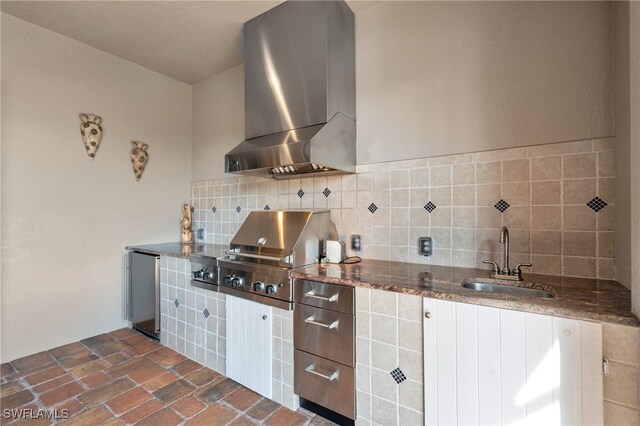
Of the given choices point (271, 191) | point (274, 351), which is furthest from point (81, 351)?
point (271, 191)

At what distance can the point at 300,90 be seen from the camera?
206cm

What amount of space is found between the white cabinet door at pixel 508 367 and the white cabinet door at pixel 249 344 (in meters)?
1.00

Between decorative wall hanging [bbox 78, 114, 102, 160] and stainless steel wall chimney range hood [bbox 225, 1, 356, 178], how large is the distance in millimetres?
1575

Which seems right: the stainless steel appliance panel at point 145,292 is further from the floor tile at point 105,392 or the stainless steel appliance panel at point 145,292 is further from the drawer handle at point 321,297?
the drawer handle at point 321,297

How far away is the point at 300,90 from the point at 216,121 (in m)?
1.67

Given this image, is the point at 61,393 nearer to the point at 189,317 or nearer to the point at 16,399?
the point at 16,399

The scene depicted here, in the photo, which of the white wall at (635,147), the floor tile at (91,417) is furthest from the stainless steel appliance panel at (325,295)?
the floor tile at (91,417)

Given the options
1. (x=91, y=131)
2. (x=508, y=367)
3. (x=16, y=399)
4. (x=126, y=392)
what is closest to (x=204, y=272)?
(x=126, y=392)

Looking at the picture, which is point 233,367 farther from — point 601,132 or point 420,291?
point 601,132

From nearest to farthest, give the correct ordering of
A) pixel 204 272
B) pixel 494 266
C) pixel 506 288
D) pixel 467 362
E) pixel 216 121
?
pixel 467 362, pixel 506 288, pixel 494 266, pixel 204 272, pixel 216 121

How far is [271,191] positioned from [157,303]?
148cm

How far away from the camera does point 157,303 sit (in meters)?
2.63

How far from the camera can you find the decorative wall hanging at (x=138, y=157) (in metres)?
3.03

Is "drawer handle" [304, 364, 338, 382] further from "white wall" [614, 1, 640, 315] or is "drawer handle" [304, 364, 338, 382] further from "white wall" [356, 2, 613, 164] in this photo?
"white wall" [356, 2, 613, 164]
